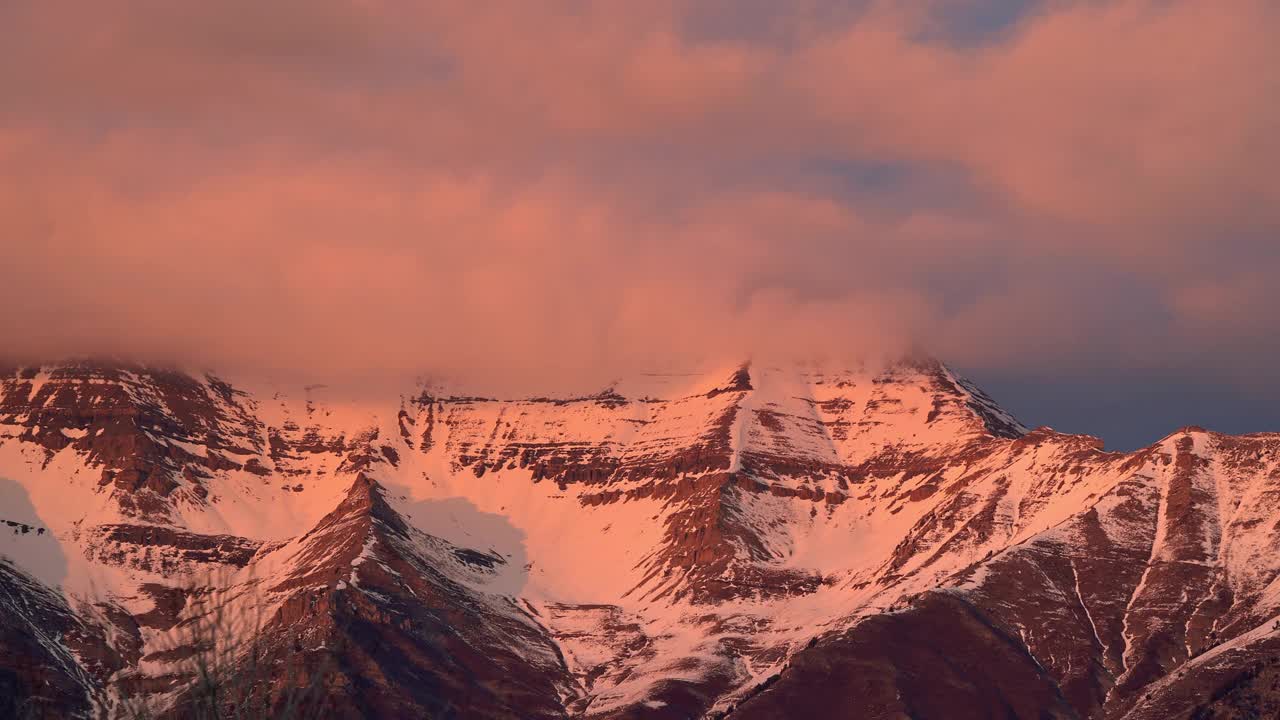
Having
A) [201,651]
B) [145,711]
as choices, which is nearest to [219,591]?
[201,651]

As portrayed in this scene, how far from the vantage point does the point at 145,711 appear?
98312 millimetres

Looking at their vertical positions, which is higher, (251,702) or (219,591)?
(219,591)

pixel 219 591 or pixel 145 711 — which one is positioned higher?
pixel 219 591

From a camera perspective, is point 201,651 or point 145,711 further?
point 145,711

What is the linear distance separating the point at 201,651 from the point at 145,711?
11386 millimetres

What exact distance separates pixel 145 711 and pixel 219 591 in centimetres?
1431

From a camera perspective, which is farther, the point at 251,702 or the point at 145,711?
the point at 145,711

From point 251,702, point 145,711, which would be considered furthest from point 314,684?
point 145,711

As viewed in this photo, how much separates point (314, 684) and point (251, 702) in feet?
12.5

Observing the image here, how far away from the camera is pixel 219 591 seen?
8788 centimetres

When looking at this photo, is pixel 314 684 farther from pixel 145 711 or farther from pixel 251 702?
pixel 145 711

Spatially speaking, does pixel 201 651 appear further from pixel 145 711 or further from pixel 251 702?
pixel 145 711

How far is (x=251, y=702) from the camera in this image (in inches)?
3637

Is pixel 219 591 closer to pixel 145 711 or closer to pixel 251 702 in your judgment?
pixel 251 702
